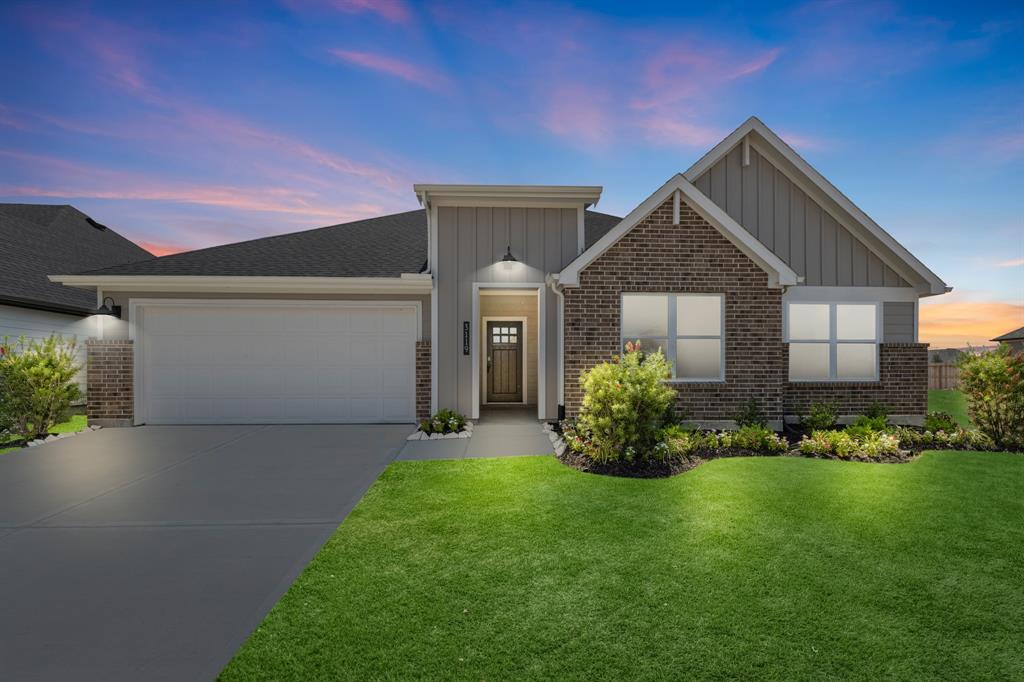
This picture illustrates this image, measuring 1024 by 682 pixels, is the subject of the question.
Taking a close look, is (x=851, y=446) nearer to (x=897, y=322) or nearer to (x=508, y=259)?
(x=897, y=322)

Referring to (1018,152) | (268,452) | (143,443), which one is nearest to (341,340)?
(268,452)

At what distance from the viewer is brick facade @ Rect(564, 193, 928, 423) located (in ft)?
28.4

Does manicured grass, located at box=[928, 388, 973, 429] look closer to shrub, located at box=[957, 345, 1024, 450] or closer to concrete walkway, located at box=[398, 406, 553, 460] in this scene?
shrub, located at box=[957, 345, 1024, 450]

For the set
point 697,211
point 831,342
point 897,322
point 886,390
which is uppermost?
point 697,211

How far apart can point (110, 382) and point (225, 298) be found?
9.48 ft

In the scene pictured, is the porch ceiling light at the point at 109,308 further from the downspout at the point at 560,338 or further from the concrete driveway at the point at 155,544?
the downspout at the point at 560,338

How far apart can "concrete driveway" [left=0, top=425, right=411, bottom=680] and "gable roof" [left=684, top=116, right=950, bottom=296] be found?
31.0ft

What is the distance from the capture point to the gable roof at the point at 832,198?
974cm

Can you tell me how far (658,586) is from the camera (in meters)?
3.29

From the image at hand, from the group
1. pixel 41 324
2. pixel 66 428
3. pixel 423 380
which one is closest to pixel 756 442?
pixel 423 380

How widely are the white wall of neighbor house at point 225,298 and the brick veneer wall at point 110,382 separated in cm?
26

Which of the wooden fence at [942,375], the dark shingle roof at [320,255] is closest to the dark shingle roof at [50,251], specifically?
the dark shingle roof at [320,255]

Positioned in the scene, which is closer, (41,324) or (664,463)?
(664,463)

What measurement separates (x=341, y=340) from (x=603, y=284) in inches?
222
